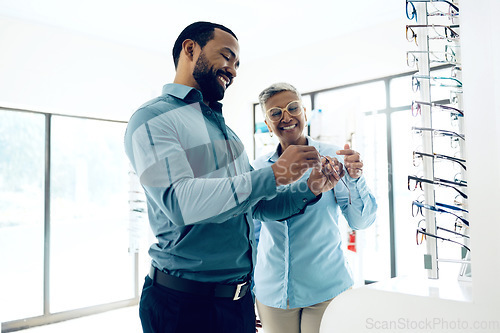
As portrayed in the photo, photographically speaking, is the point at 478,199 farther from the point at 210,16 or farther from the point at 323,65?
the point at 323,65

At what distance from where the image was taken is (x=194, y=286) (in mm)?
1093

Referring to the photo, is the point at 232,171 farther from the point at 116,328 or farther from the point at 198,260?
the point at 116,328

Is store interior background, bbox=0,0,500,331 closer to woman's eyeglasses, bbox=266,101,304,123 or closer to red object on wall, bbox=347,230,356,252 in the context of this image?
red object on wall, bbox=347,230,356,252

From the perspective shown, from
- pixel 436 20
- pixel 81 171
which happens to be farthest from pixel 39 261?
pixel 436 20

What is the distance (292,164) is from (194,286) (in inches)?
17.0

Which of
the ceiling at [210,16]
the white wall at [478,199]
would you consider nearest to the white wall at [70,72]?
the ceiling at [210,16]

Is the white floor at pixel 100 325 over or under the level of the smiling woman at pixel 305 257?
under

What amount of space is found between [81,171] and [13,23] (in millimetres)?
1600

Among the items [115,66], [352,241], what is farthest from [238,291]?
[115,66]

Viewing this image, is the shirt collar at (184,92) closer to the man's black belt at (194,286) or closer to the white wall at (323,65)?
the man's black belt at (194,286)

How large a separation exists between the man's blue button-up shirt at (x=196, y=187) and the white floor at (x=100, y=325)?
3094mm

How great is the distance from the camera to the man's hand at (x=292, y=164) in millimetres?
1020

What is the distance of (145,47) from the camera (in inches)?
182

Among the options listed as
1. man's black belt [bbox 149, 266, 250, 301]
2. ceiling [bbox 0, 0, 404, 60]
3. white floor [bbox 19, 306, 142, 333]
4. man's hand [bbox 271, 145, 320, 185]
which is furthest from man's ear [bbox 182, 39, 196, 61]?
white floor [bbox 19, 306, 142, 333]
